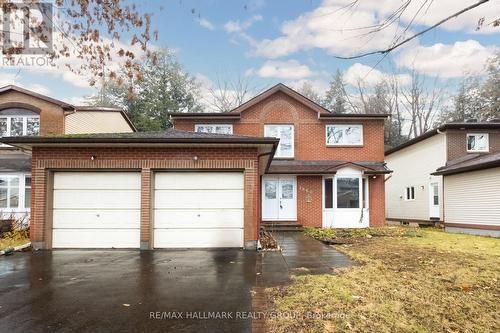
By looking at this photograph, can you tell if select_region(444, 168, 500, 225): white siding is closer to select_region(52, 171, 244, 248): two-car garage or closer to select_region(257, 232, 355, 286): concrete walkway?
select_region(257, 232, 355, 286): concrete walkway

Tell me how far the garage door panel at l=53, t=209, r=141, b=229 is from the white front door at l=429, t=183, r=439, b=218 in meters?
17.1

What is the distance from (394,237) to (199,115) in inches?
421

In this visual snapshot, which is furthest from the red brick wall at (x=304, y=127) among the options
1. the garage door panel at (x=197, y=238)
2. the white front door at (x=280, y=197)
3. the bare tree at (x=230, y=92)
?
the bare tree at (x=230, y=92)

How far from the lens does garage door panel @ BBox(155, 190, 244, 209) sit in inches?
417

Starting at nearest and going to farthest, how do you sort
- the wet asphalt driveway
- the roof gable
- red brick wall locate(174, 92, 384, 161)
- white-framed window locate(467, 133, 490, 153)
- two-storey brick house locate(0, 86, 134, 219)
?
the wet asphalt driveway
two-storey brick house locate(0, 86, 134, 219)
the roof gable
red brick wall locate(174, 92, 384, 161)
white-framed window locate(467, 133, 490, 153)

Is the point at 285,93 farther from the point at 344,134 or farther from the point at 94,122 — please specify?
the point at 94,122

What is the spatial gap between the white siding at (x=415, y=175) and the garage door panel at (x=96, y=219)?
54.7ft

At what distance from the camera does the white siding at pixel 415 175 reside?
20569 millimetres

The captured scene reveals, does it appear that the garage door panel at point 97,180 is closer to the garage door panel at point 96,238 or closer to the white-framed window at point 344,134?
the garage door panel at point 96,238

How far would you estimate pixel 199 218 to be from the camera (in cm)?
1055

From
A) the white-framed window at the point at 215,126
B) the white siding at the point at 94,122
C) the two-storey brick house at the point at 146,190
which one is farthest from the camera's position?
the white siding at the point at 94,122

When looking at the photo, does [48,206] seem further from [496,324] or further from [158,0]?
[496,324]

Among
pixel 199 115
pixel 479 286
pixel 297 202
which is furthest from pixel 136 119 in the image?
pixel 479 286

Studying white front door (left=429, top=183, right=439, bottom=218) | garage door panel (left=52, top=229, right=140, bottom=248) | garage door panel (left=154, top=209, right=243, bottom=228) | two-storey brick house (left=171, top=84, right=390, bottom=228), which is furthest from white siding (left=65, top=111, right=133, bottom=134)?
white front door (left=429, top=183, right=439, bottom=218)
